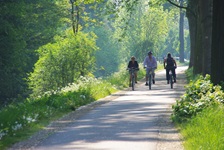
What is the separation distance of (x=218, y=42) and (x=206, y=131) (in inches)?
226

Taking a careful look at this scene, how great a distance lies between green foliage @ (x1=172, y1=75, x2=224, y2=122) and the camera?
44.8 feet

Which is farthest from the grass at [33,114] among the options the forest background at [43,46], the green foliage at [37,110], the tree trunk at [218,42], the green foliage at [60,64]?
the forest background at [43,46]

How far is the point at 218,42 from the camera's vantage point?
1598 cm

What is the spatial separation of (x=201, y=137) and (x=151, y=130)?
9.06ft

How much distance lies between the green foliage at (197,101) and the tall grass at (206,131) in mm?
687

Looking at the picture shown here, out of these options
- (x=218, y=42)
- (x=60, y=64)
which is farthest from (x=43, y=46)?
(x=218, y=42)

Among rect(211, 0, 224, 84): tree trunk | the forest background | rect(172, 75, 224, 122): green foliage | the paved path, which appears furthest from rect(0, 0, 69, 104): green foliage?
rect(172, 75, 224, 122): green foliage

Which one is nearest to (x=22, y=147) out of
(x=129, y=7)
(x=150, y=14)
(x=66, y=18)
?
(x=129, y=7)

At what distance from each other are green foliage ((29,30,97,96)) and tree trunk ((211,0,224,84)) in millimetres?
18539

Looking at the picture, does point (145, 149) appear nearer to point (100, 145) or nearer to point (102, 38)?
point (100, 145)

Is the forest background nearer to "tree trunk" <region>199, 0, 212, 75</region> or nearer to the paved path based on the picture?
"tree trunk" <region>199, 0, 212, 75</region>

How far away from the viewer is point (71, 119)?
16.2 meters

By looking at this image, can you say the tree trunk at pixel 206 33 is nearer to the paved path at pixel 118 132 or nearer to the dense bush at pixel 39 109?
the dense bush at pixel 39 109

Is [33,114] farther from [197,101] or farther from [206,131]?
[206,131]
